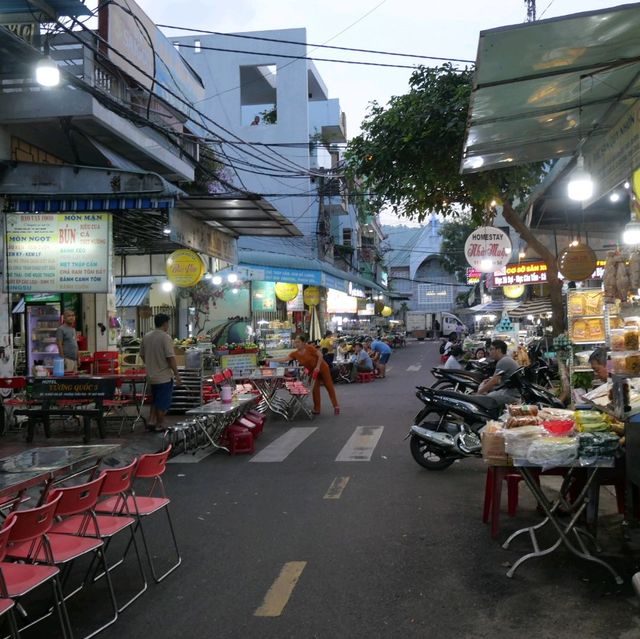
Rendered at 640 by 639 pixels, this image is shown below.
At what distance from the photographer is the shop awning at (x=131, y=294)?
2219cm

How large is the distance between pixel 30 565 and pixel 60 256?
23.3ft

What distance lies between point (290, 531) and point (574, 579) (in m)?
2.50

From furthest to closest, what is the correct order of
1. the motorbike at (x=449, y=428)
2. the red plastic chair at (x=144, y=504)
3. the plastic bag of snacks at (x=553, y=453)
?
the motorbike at (x=449, y=428), the red plastic chair at (x=144, y=504), the plastic bag of snacks at (x=553, y=453)

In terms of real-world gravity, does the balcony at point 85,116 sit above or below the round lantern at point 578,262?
above

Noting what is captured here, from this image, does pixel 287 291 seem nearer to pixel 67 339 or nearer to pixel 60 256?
A: pixel 67 339

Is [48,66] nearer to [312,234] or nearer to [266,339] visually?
[266,339]

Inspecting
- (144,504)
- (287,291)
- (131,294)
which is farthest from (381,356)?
(144,504)

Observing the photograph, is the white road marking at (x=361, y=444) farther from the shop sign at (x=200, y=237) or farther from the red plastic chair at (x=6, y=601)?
the red plastic chair at (x=6, y=601)

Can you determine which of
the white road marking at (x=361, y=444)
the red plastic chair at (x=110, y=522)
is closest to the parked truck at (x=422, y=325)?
the white road marking at (x=361, y=444)

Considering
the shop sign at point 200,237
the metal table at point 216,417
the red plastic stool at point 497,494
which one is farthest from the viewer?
the shop sign at point 200,237

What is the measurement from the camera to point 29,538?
3.75m

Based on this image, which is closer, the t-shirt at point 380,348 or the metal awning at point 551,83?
the metal awning at point 551,83

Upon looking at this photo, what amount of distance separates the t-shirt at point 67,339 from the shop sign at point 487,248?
7451mm

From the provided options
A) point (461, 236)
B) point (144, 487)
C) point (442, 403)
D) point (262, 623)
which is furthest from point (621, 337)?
point (461, 236)
